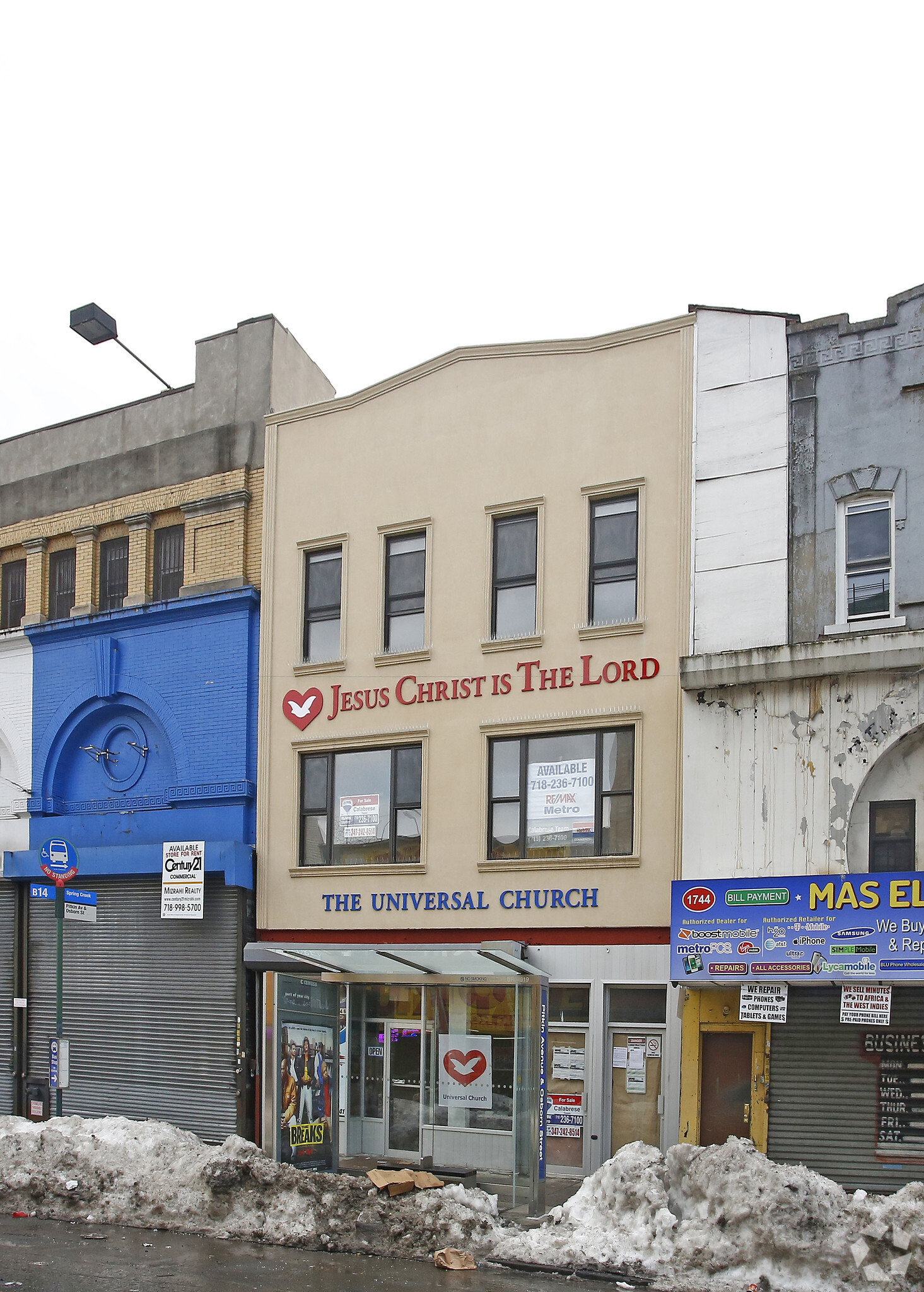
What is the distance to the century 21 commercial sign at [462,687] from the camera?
1936 centimetres

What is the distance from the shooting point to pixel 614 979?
18828 millimetres

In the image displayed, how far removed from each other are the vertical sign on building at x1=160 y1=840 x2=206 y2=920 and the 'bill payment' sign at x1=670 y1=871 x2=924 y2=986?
8.28 metres

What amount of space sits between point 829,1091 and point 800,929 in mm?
2153

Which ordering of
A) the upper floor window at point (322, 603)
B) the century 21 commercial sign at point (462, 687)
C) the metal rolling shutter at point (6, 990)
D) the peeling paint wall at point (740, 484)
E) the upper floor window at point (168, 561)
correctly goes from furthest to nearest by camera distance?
the upper floor window at point (168, 561) < the metal rolling shutter at point (6, 990) < the upper floor window at point (322, 603) < the century 21 commercial sign at point (462, 687) < the peeling paint wall at point (740, 484)

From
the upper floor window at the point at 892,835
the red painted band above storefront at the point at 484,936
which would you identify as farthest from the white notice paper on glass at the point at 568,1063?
the upper floor window at the point at 892,835

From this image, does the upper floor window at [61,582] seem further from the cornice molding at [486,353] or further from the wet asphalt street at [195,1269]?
the wet asphalt street at [195,1269]

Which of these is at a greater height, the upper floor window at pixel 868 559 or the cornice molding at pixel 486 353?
the cornice molding at pixel 486 353

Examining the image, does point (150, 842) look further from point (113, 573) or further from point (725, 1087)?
point (725, 1087)

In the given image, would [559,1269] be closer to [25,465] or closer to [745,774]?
[745,774]

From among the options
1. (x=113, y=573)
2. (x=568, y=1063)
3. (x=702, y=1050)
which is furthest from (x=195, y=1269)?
(x=113, y=573)

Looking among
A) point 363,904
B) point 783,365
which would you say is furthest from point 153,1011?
point 783,365

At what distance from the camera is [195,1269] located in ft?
45.1

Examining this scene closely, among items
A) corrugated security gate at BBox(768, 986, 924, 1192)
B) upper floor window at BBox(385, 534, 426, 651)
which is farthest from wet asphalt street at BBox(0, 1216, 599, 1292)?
upper floor window at BBox(385, 534, 426, 651)

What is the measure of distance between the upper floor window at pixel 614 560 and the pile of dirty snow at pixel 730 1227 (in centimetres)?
765
